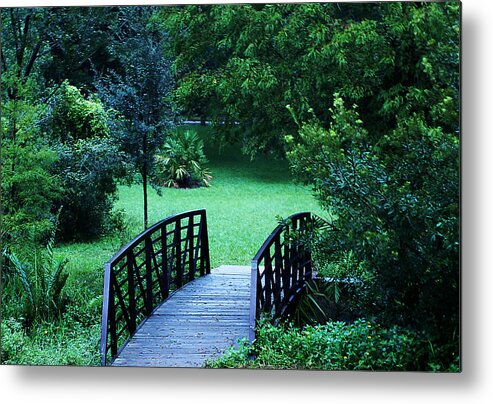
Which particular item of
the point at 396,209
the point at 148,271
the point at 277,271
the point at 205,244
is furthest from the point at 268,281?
the point at 396,209

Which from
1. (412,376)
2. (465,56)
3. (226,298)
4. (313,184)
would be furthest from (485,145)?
(226,298)

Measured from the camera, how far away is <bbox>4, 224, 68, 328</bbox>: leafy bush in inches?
240

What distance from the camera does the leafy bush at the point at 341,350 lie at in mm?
5617

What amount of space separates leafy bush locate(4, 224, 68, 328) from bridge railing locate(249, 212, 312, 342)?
4.38ft

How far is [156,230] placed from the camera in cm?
643

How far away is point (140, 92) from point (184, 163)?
658mm

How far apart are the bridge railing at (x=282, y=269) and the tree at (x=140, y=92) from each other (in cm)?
93

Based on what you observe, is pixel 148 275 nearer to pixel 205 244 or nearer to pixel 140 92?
pixel 205 244

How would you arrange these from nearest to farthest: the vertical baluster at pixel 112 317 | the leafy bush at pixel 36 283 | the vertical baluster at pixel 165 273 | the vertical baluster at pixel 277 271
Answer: the vertical baluster at pixel 112 317
the leafy bush at pixel 36 283
the vertical baluster at pixel 277 271
the vertical baluster at pixel 165 273

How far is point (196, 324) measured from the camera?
20.3 feet

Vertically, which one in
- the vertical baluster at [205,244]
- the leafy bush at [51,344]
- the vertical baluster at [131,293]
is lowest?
the leafy bush at [51,344]

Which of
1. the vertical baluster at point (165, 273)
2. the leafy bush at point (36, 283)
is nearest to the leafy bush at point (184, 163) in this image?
the vertical baluster at point (165, 273)

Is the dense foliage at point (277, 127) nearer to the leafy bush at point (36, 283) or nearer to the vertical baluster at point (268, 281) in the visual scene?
the leafy bush at point (36, 283)

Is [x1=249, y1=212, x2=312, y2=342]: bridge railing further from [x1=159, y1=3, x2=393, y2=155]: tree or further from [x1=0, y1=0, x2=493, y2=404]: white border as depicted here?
[x1=159, y1=3, x2=393, y2=155]: tree
